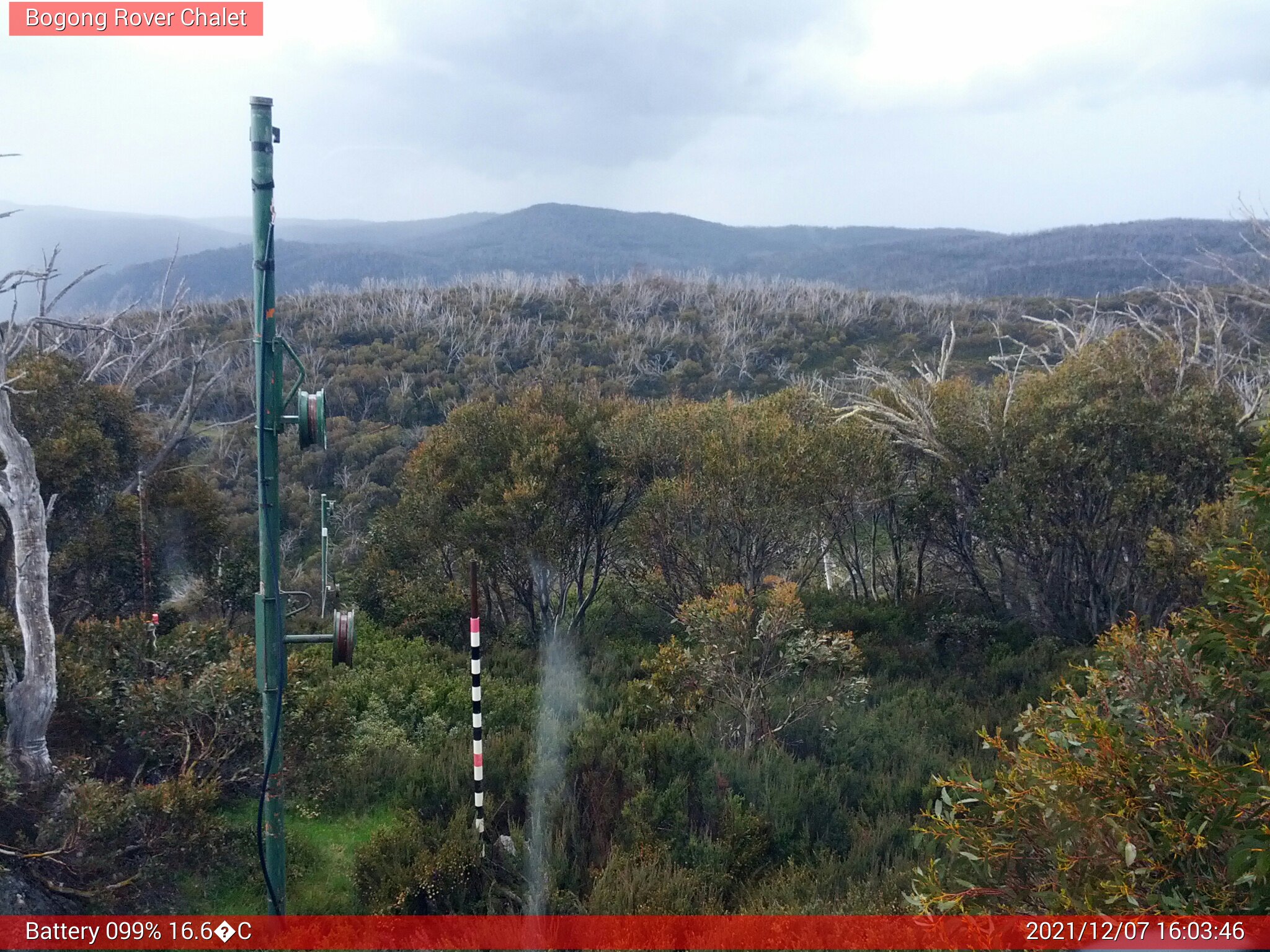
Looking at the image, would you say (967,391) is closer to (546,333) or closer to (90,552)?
(90,552)

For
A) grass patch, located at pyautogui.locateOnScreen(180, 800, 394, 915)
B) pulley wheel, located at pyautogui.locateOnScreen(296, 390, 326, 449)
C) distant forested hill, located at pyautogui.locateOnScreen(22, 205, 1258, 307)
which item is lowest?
grass patch, located at pyautogui.locateOnScreen(180, 800, 394, 915)

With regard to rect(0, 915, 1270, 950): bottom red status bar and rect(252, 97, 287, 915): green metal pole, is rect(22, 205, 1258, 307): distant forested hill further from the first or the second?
rect(0, 915, 1270, 950): bottom red status bar

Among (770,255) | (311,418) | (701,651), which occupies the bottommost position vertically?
(701,651)

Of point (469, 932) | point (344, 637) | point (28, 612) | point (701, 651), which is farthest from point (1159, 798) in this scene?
point (28, 612)

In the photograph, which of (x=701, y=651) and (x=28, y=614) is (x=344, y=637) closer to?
(x=28, y=614)

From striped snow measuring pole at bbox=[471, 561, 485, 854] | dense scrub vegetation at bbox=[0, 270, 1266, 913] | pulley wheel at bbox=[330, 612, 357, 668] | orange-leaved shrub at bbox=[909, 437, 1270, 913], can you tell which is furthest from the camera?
striped snow measuring pole at bbox=[471, 561, 485, 854]

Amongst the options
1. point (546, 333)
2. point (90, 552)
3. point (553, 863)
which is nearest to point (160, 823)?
point (553, 863)

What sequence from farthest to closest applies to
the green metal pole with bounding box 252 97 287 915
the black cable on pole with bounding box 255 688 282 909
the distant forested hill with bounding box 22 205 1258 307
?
1. the distant forested hill with bounding box 22 205 1258 307
2. the black cable on pole with bounding box 255 688 282 909
3. the green metal pole with bounding box 252 97 287 915

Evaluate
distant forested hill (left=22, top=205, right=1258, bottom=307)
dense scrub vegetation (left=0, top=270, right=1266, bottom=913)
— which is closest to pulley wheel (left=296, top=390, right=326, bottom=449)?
dense scrub vegetation (left=0, top=270, right=1266, bottom=913)
